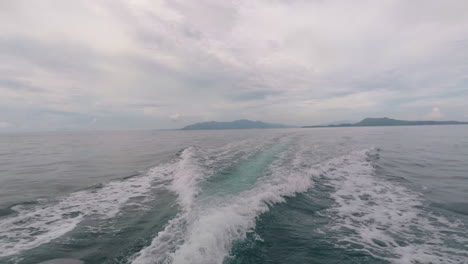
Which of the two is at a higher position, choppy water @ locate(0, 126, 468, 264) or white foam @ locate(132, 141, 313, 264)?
white foam @ locate(132, 141, 313, 264)

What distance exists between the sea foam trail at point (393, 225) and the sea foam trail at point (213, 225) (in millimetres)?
2641

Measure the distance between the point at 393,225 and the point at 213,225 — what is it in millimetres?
6986

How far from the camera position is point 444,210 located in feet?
28.9

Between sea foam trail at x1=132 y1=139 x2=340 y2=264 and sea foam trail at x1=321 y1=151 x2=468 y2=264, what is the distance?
104 inches

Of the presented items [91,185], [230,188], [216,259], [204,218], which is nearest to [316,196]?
[230,188]

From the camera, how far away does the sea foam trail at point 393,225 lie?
6.05 metres

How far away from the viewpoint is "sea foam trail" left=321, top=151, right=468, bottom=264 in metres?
6.05

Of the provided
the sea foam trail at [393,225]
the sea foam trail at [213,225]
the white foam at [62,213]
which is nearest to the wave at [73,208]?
the white foam at [62,213]

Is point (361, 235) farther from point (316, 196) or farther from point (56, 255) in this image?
point (56, 255)

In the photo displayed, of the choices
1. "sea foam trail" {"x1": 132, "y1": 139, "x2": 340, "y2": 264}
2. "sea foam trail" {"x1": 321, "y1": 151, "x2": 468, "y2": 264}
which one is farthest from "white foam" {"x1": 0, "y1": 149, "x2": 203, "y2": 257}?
"sea foam trail" {"x1": 321, "y1": 151, "x2": 468, "y2": 264}

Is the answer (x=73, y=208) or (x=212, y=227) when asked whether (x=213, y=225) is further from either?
(x=73, y=208)

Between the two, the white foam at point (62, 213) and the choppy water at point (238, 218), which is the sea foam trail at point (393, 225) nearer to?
the choppy water at point (238, 218)

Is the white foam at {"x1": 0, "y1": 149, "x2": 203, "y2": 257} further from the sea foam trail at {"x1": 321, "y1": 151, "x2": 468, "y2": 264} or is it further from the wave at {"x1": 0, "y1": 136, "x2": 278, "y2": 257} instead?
the sea foam trail at {"x1": 321, "y1": 151, "x2": 468, "y2": 264}

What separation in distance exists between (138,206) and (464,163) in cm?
2695
